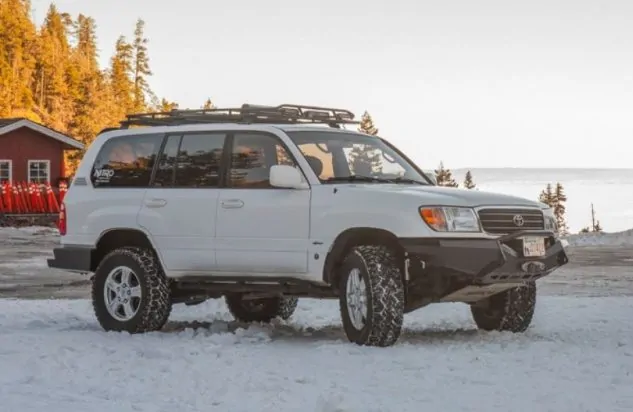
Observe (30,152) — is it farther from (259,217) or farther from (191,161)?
(259,217)

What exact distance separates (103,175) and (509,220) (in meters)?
4.10

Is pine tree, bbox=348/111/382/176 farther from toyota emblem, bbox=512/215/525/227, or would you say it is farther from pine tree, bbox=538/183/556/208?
pine tree, bbox=538/183/556/208

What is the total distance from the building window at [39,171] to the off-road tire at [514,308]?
3610 cm

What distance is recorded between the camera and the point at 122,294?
9.88 metres

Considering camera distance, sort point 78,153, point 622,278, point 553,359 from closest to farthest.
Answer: point 553,359 → point 622,278 → point 78,153

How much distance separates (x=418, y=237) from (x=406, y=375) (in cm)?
164

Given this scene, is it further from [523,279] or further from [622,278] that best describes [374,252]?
[622,278]

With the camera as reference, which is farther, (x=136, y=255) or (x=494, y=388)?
(x=136, y=255)

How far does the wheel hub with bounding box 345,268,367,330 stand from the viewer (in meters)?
8.60

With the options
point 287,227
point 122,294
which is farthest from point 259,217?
point 122,294

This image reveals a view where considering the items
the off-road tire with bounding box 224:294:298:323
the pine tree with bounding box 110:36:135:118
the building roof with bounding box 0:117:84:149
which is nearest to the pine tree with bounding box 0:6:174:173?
the pine tree with bounding box 110:36:135:118

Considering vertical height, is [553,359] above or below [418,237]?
below

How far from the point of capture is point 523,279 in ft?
28.8

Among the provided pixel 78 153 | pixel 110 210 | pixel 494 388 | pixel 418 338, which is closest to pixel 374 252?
pixel 418 338
